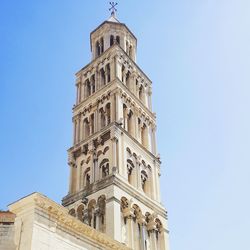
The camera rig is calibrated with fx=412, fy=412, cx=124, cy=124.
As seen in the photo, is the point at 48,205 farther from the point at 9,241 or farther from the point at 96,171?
the point at 96,171

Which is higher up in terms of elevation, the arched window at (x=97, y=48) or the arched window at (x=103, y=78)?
the arched window at (x=97, y=48)

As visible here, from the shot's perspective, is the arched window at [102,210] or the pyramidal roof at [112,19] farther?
the pyramidal roof at [112,19]

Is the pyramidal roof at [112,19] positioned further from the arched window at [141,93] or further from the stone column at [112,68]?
the arched window at [141,93]

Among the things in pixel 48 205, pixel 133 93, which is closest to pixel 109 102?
pixel 133 93

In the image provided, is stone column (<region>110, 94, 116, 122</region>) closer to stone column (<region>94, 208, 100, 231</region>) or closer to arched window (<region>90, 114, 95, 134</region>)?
arched window (<region>90, 114, 95, 134</region>)

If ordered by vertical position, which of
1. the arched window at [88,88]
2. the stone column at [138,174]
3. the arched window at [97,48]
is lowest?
the stone column at [138,174]

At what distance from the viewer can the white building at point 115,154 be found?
1041 inches

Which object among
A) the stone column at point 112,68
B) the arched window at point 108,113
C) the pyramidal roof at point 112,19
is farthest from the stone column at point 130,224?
the pyramidal roof at point 112,19

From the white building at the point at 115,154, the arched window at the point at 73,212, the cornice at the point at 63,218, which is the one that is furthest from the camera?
the arched window at the point at 73,212

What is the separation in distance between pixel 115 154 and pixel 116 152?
20 cm

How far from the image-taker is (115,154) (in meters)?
28.5

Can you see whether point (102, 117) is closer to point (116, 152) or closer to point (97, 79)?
point (97, 79)

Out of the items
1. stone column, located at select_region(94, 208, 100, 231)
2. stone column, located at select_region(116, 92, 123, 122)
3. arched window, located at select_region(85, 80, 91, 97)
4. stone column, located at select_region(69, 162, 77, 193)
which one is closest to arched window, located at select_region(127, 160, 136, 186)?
stone column, located at select_region(116, 92, 123, 122)

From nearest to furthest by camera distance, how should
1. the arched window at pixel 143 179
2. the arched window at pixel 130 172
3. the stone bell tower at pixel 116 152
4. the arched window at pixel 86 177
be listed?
the stone bell tower at pixel 116 152
the arched window at pixel 130 172
the arched window at pixel 86 177
the arched window at pixel 143 179
